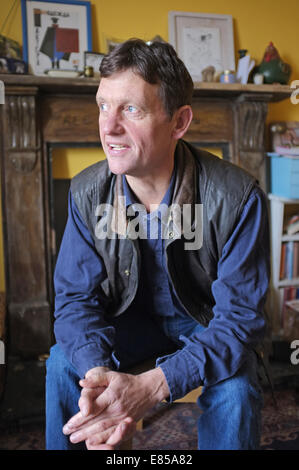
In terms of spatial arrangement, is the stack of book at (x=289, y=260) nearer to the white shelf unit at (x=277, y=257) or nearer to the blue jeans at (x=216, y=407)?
the white shelf unit at (x=277, y=257)

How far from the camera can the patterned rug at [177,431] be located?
170 cm

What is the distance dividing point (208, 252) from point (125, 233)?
250 mm

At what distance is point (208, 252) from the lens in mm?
1263

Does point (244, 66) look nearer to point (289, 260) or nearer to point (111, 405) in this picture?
point (289, 260)

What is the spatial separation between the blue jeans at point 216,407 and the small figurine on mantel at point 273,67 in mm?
1733

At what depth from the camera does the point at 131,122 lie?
3.77 feet

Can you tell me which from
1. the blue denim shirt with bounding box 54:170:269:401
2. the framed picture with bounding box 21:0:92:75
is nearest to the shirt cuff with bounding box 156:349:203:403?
the blue denim shirt with bounding box 54:170:269:401

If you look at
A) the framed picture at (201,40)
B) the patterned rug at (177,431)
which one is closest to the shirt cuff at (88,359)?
the patterned rug at (177,431)

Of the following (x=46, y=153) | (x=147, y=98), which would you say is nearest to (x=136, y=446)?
(x=147, y=98)

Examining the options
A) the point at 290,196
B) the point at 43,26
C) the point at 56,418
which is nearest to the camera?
the point at 56,418

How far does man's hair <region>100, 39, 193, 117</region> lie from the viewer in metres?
1.12

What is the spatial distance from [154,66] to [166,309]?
28.1 inches

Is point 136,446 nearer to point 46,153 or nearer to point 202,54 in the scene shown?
point 46,153

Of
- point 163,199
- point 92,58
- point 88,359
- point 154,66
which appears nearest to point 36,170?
point 92,58
